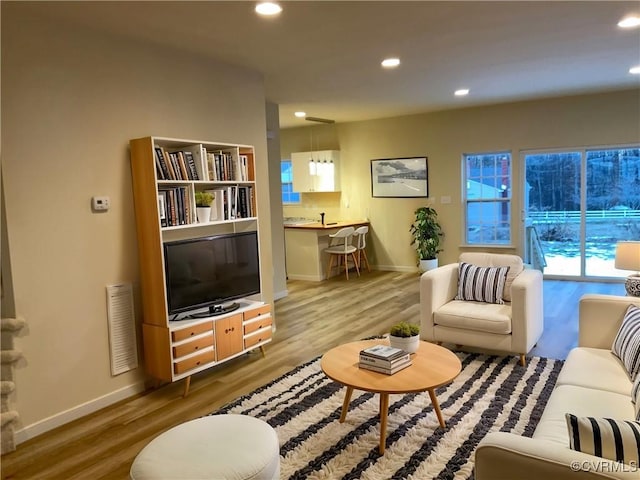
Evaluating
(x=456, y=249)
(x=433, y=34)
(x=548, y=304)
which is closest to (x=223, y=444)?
(x=433, y=34)

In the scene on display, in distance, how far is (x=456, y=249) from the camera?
301 inches

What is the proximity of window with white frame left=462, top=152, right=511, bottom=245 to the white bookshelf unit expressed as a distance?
467 cm

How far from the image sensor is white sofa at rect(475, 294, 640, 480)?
1416 millimetres

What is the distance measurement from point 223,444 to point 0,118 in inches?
88.0

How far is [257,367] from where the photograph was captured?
3.92m

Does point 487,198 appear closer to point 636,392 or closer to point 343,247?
point 343,247

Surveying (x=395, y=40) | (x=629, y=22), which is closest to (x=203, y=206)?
(x=395, y=40)

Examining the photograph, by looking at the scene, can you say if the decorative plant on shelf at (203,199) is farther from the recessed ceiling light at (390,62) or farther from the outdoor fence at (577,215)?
the outdoor fence at (577,215)

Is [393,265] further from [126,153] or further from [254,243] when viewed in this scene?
[126,153]

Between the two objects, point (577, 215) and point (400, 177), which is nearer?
point (577, 215)

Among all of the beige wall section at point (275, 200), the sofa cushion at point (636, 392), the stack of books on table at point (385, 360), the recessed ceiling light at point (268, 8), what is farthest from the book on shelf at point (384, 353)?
the beige wall section at point (275, 200)

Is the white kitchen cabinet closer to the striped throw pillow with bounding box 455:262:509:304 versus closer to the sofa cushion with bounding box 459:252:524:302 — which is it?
the sofa cushion with bounding box 459:252:524:302

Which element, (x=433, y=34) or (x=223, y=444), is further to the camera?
(x=433, y=34)

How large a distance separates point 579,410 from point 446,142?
5.93 m
